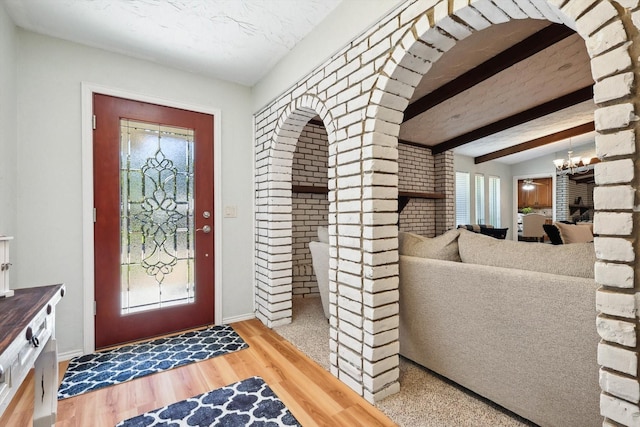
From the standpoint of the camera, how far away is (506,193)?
793 centimetres

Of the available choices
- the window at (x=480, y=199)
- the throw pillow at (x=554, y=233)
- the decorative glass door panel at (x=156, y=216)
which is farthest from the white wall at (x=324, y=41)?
the window at (x=480, y=199)

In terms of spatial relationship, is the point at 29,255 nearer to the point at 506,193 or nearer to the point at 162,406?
the point at 162,406

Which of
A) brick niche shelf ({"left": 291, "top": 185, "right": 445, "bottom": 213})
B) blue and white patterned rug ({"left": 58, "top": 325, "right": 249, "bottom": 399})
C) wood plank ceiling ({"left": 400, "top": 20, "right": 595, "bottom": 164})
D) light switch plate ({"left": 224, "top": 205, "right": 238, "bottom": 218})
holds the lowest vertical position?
blue and white patterned rug ({"left": 58, "top": 325, "right": 249, "bottom": 399})

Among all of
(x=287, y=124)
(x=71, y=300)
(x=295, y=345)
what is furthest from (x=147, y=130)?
(x=295, y=345)

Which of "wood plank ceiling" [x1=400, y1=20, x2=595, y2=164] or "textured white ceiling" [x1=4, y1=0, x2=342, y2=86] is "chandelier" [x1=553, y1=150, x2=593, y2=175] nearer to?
"wood plank ceiling" [x1=400, y1=20, x2=595, y2=164]

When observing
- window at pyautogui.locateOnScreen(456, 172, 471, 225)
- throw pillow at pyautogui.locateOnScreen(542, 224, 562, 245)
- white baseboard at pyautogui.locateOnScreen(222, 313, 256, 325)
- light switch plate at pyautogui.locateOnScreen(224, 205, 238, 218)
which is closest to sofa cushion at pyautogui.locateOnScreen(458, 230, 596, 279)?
light switch plate at pyautogui.locateOnScreen(224, 205, 238, 218)

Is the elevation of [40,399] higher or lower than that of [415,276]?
lower

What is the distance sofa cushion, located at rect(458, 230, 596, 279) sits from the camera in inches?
50.2

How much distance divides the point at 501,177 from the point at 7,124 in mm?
8962

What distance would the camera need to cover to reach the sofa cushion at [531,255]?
4.18ft

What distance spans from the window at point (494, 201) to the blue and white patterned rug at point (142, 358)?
710cm

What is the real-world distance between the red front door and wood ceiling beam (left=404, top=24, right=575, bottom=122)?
256 centimetres

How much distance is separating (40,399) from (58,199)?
143cm

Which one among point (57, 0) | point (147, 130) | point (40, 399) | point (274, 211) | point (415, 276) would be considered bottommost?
point (40, 399)
